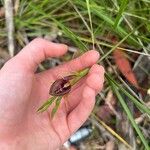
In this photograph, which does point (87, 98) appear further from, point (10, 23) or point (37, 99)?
point (10, 23)

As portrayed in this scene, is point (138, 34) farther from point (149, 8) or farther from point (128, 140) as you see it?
point (128, 140)

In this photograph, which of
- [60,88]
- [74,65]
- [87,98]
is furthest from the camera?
[74,65]

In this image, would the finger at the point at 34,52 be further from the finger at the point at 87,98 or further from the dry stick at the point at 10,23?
the dry stick at the point at 10,23

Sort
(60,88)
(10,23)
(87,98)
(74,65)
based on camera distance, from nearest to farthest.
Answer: (60,88) → (87,98) → (74,65) → (10,23)

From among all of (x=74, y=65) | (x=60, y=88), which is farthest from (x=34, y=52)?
(x=60, y=88)

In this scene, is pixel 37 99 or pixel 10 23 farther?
pixel 10 23

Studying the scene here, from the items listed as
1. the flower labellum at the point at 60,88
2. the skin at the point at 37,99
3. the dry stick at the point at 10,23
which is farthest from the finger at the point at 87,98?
the dry stick at the point at 10,23

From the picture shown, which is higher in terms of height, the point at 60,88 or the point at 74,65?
the point at 60,88
